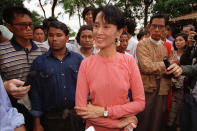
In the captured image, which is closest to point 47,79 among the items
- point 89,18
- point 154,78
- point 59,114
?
point 59,114

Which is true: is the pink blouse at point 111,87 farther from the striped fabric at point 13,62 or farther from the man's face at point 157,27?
the man's face at point 157,27

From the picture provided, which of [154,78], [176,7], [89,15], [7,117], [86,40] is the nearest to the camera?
[7,117]

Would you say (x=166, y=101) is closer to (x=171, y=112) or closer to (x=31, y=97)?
(x=171, y=112)

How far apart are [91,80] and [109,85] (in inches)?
6.6

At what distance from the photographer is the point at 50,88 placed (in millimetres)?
2031

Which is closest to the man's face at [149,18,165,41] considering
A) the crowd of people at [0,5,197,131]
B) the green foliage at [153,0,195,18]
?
the crowd of people at [0,5,197,131]

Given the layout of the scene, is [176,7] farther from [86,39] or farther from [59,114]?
[59,114]

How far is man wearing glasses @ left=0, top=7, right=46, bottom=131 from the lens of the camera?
2066 millimetres

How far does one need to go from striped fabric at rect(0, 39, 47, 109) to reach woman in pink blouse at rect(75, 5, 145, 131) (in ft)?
3.33

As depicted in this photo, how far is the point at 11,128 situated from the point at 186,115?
6.31ft

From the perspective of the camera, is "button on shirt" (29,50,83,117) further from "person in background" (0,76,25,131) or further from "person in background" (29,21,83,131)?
"person in background" (0,76,25,131)

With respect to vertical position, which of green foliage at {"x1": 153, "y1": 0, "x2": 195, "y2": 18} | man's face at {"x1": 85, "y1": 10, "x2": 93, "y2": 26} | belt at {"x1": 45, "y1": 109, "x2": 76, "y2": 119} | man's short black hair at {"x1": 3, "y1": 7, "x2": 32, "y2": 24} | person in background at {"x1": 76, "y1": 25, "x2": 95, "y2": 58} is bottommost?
belt at {"x1": 45, "y1": 109, "x2": 76, "y2": 119}

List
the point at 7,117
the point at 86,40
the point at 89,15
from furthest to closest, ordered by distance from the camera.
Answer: the point at 89,15
the point at 86,40
the point at 7,117

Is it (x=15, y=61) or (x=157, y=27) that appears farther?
(x=157, y=27)
